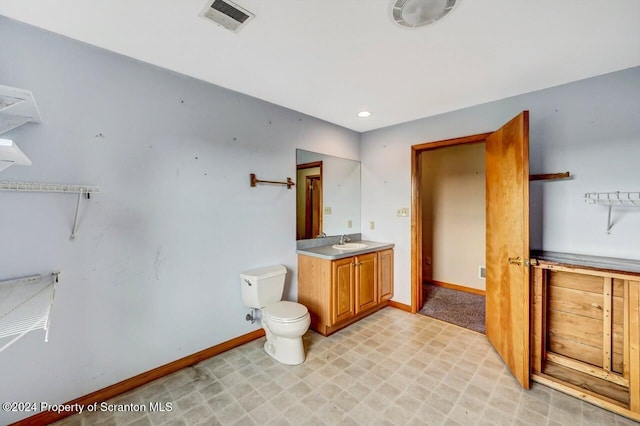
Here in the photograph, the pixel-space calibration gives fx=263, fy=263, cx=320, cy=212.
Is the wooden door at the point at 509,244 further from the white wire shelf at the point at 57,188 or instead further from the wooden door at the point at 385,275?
the white wire shelf at the point at 57,188

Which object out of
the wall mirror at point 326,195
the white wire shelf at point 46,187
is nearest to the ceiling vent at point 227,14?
the white wire shelf at point 46,187

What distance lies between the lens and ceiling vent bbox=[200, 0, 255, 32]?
1374 mm

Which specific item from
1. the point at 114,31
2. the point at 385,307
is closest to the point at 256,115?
the point at 114,31

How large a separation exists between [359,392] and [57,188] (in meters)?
2.40

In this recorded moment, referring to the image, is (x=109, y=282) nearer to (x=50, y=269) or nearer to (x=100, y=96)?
(x=50, y=269)

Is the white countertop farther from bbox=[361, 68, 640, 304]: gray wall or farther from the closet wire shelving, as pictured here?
the closet wire shelving

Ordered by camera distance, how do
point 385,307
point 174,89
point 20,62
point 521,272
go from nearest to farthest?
point 20,62 < point 521,272 < point 174,89 < point 385,307

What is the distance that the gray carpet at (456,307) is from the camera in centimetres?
298

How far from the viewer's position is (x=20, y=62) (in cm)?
155

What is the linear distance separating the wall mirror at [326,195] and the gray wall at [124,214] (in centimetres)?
54

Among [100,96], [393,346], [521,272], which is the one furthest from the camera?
[393,346]

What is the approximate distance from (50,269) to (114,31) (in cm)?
152

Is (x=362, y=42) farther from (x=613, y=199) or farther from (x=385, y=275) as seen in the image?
(x=385, y=275)

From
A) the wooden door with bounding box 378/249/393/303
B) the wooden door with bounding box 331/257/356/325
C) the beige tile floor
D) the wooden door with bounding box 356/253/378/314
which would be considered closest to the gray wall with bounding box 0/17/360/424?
the beige tile floor
